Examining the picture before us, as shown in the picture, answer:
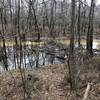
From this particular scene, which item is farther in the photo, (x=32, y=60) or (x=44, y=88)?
(x=32, y=60)

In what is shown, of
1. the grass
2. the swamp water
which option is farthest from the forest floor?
the swamp water

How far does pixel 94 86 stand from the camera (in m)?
7.68

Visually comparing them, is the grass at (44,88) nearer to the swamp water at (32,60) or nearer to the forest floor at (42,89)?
the forest floor at (42,89)

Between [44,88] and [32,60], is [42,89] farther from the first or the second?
[32,60]

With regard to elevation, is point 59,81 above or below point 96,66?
below

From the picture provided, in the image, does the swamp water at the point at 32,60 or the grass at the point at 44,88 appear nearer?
the grass at the point at 44,88

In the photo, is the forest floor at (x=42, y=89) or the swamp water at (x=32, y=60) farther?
the swamp water at (x=32, y=60)

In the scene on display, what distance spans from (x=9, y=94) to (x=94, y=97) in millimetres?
3412

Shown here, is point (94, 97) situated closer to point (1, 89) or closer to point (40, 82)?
point (40, 82)

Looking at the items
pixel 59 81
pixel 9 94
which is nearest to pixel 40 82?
pixel 59 81

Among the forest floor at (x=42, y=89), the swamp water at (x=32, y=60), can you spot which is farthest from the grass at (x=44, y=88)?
the swamp water at (x=32, y=60)

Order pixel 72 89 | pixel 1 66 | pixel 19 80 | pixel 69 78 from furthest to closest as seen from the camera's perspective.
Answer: pixel 1 66
pixel 19 80
pixel 69 78
pixel 72 89

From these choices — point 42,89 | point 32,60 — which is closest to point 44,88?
point 42,89

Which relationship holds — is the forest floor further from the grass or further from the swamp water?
the swamp water
